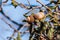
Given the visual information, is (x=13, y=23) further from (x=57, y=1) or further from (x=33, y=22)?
(x=57, y=1)

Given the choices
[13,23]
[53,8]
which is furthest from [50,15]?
[13,23]

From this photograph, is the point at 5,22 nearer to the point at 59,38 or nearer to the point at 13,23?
the point at 13,23

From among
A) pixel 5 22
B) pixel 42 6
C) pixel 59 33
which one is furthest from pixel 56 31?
pixel 5 22

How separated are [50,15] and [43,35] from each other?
10cm

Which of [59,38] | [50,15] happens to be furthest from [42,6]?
[59,38]

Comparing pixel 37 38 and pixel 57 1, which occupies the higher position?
pixel 57 1

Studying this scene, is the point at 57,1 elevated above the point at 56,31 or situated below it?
above

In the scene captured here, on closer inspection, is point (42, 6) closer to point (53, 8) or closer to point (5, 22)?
point (53, 8)

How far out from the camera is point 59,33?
1.81m

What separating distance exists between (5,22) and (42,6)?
0.64ft

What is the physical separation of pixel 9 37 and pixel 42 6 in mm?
217

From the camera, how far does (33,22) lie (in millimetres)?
1777

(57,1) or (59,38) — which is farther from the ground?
(57,1)

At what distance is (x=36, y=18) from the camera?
5.82ft
